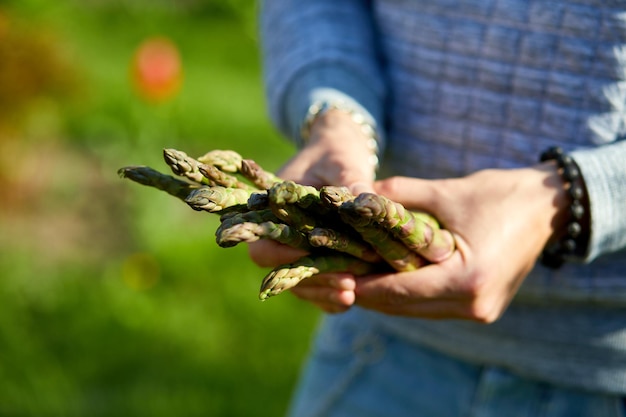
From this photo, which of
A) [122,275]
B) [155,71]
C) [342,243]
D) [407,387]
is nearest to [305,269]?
[342,243]

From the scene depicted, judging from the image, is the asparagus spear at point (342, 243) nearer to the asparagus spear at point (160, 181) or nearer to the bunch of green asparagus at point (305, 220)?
the bunch of green asparagus at point (305, 220)

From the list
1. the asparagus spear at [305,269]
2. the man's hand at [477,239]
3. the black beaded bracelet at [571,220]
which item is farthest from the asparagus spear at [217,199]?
the black beaded bracelet at [571,220]

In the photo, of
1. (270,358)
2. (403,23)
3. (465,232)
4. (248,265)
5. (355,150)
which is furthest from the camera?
(248,265)

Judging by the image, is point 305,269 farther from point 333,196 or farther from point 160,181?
point 160,181

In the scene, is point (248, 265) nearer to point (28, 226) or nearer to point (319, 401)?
point (28, 226)

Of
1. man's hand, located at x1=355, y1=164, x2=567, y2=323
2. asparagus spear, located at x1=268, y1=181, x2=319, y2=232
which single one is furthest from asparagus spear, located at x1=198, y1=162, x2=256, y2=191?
man's hand, located at x1=355, y1=164, x2=567, y2=323

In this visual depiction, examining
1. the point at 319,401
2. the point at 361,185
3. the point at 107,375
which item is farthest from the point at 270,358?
the point at 361,185
